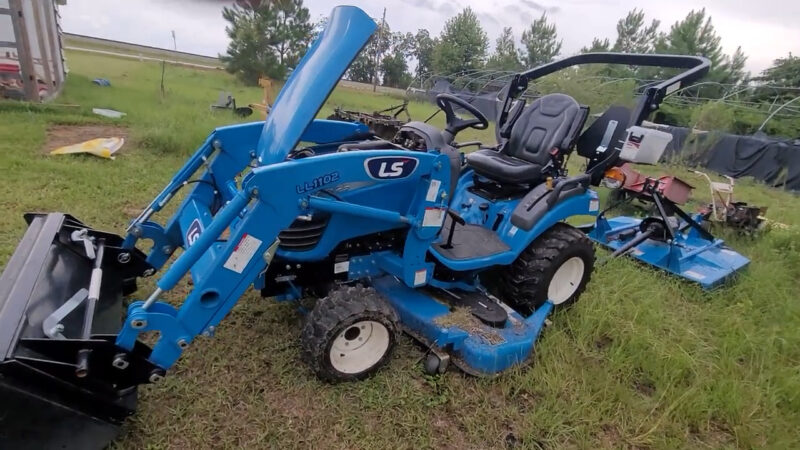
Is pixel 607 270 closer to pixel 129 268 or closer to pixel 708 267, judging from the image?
pixel 708 267

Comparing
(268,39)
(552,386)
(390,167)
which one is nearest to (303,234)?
(390,167)

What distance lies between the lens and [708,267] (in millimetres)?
4348

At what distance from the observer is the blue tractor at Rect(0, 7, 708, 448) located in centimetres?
185

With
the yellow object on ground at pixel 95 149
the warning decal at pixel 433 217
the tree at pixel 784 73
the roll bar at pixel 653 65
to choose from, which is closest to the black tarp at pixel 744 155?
the roll bar at pixel 653 65

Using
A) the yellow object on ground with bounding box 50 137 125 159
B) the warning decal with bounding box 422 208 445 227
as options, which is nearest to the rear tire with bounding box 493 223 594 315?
the warning decal with bounding box 422 208 445 227

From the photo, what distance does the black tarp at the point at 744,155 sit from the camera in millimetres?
12891

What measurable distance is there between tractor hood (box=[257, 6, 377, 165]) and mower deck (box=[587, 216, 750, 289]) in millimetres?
3474

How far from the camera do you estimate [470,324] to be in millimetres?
2719

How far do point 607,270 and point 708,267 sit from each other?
110cm

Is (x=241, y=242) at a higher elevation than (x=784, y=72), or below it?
below

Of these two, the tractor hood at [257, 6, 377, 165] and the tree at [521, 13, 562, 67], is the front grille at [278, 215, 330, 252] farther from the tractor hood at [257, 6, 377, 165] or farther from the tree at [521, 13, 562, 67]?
the tree at [521, 13, 562, 67]

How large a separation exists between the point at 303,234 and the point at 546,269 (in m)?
1.65

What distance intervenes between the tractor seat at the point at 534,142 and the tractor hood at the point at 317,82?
1600 mm

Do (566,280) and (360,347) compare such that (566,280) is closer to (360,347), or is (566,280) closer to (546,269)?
(546,269)
